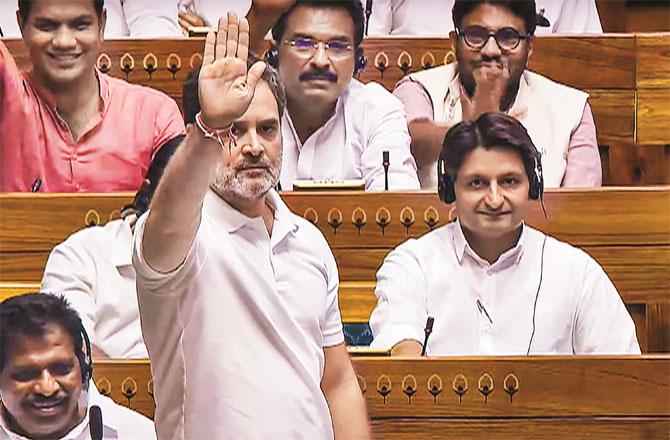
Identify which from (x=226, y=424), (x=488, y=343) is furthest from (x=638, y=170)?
(x=226, y=424)

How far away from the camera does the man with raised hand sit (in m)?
0.80

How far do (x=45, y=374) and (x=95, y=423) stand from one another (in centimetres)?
5

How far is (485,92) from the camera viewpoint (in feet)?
4.74

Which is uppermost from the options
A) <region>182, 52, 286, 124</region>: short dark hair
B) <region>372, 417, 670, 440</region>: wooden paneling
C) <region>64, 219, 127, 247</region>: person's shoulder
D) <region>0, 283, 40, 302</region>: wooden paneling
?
<region>182, 52, 286, 124</region>: short dark hair

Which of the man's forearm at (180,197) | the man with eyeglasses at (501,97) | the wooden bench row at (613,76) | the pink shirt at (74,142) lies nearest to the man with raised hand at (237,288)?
the man's forearm at (180,197)

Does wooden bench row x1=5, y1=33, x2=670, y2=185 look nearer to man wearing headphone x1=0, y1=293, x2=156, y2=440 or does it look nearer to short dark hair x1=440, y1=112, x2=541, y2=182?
short dark hair x1=440, y1=112, x2=541, y2=182

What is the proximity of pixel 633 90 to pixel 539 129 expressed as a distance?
0.15 metres

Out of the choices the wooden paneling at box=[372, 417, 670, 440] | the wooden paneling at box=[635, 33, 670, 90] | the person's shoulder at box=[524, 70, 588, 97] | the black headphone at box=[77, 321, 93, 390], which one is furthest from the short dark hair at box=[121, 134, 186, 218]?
the wooden paneling at box=[635, 33, 670, 90]

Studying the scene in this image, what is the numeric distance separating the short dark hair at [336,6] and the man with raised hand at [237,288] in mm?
500

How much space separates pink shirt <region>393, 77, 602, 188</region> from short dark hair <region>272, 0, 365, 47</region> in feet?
0.27

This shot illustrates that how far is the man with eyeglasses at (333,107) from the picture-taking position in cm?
142

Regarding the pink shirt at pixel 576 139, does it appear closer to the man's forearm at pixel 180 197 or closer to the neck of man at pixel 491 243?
the neck of man at pixel 491 243

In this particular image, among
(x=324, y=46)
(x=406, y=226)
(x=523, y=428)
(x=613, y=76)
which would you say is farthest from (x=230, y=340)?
(x=613, y=76)

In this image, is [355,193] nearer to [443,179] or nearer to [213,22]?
[443,179]
